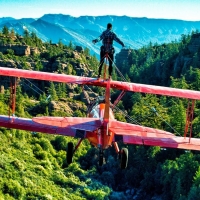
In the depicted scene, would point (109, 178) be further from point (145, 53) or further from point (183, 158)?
point (145, 53)

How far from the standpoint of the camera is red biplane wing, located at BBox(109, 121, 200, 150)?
12375mm

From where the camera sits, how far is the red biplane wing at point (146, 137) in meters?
12.4

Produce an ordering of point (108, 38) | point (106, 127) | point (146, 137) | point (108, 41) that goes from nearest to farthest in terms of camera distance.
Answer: point (106, 127), point (108, 38), point (108, 41), point (146, 137)

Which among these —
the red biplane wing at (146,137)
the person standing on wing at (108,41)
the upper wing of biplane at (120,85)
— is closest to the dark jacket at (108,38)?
the person standing on wing at (108,41)

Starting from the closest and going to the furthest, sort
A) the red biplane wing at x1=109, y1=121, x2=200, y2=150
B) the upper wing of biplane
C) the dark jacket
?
the red biplane wing at x1=109, y1=121, x2=200, y2=150 < the dark jacket < the upper wing of biplane

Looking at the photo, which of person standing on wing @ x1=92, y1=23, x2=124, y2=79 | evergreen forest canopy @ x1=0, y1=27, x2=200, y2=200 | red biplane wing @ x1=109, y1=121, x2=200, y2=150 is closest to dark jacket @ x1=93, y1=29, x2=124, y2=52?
person standing on wing @ x1=92, y1=23, x2=124, y2=79

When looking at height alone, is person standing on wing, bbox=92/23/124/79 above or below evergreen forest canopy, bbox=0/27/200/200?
above

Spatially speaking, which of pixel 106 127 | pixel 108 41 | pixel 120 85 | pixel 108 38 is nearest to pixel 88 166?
pixel 120 85

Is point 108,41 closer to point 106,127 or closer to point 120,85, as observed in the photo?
point 120,85

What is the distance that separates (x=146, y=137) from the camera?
17.0 metres

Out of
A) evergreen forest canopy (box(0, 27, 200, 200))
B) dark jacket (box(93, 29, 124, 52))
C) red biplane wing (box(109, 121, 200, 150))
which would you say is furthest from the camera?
evergreen forest canopy (box(0, 27, 200, 200))

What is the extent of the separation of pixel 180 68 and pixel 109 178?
51.4 metres

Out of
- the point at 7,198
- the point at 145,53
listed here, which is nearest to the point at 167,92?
the point at 7,198

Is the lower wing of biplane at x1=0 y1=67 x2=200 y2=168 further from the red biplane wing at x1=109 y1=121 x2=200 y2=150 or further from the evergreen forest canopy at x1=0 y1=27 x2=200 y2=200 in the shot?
the evergreen forest canopy at x1=0 y1=27 x2=200 y2=200
